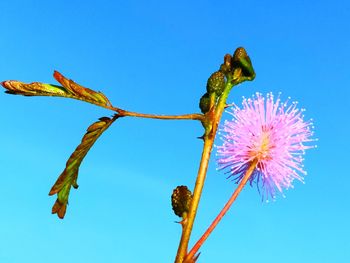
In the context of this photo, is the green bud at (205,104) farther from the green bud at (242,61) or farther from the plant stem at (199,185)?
the green bud at (242,61)

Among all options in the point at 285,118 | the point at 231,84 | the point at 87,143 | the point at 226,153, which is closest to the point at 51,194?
the point at 87,143

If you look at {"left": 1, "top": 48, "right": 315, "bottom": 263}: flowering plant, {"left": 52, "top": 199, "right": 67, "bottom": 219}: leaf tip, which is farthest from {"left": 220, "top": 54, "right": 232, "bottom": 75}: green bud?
{"left": 52, "top": 199, "right": 67, "bottom": 219}: leaf tip

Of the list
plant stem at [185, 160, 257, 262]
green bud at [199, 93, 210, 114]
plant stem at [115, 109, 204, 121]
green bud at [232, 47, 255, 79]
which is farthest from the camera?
green bud at [232, 47, 255, 79]

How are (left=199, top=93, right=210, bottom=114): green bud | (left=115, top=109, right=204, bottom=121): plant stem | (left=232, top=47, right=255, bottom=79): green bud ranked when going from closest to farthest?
(left=115, top=109, right=204, bottom=121): plant stem → (left=199, top=93, right=210, bottom=114): green bud → (left=232, top=47, right=255, bottom=79): green bud

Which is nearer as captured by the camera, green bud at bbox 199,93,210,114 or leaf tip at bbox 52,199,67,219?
green bud at bbox 199,93,210,114

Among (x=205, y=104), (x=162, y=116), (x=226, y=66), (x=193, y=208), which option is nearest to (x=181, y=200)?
(x=193, y=208)

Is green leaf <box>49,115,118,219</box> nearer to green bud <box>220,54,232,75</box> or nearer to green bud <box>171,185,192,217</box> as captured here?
green bud <box>171,185,192,217</box>

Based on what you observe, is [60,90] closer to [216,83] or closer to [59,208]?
[59,208]

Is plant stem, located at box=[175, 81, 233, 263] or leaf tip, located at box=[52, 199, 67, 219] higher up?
plant stem, located at box=[175, 81, 233, 263]

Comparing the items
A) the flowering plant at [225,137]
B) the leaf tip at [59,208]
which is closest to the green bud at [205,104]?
the flowering plant at [225,137]

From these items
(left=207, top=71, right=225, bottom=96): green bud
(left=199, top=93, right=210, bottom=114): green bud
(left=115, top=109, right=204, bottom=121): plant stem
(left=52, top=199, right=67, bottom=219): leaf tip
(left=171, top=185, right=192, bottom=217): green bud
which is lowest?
(left=52, top=199, right=67, bottom=219): leaf tip
